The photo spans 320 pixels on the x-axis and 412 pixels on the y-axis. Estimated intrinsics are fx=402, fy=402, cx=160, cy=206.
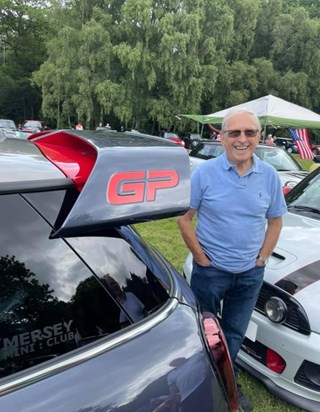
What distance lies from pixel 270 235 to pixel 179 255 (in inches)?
115

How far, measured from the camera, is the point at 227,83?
30.4 meters

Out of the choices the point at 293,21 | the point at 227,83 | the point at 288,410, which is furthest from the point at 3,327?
the point at 293,21

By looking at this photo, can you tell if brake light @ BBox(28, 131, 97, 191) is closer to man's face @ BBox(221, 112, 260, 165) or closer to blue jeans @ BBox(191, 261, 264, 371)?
man's face @ BBox(221, 112, 260, 165)

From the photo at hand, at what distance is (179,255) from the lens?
5223mm

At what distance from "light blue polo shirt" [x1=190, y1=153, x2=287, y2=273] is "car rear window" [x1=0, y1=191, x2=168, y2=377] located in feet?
3.50

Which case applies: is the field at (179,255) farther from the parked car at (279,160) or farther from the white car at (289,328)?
the parked car at (279,160)

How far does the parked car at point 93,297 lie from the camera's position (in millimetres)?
991

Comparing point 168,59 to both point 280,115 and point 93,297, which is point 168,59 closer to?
point 280,115

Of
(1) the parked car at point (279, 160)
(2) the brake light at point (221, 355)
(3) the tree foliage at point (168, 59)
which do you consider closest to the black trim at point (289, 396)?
(2) the brake light at point (221, 355)

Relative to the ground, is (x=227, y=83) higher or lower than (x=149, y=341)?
lower

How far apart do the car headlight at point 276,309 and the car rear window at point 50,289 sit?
1389mm

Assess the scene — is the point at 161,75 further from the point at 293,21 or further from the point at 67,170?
the point at 67,170

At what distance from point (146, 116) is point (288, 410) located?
28.6 m

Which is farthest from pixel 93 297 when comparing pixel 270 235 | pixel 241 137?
pixel 270 235
